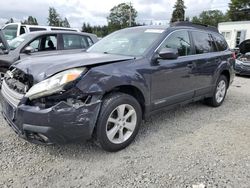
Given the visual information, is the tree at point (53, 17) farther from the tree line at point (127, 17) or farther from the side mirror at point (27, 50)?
the side mirror at point (27, 50)

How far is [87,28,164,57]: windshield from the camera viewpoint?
12.3ft

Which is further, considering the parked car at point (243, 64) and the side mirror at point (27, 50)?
the parked car at point (243, 64)

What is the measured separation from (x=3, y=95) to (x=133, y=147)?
1830 millimetres

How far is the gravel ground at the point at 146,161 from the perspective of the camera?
8.68ft

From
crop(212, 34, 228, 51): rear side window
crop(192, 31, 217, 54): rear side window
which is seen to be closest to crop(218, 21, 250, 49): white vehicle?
crop(212, 34, 228, 51): rear side window

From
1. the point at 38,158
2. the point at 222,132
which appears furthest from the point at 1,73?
the point at 222,132

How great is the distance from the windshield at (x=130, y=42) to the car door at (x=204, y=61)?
967mm

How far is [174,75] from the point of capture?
12.8 ft

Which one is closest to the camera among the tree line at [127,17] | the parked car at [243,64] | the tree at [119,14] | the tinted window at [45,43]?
the tinted window at [45,43]

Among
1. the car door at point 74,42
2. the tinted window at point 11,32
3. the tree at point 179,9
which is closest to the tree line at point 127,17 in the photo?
the tree at point 179,9

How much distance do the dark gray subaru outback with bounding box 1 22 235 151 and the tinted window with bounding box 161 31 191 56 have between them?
16mm

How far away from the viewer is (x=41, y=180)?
262 cm

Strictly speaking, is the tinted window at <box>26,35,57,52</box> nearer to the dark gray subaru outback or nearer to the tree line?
the dark gray subaru outback

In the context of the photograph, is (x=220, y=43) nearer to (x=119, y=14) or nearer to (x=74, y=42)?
(x=74, y=42)
